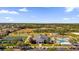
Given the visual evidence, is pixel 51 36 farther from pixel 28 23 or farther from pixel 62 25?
pixel 28 23

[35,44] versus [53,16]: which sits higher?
[53,16]

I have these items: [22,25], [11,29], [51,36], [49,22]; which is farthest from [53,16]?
[11,29]

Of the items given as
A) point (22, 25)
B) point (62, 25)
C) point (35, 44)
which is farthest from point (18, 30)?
point (62, 25)
